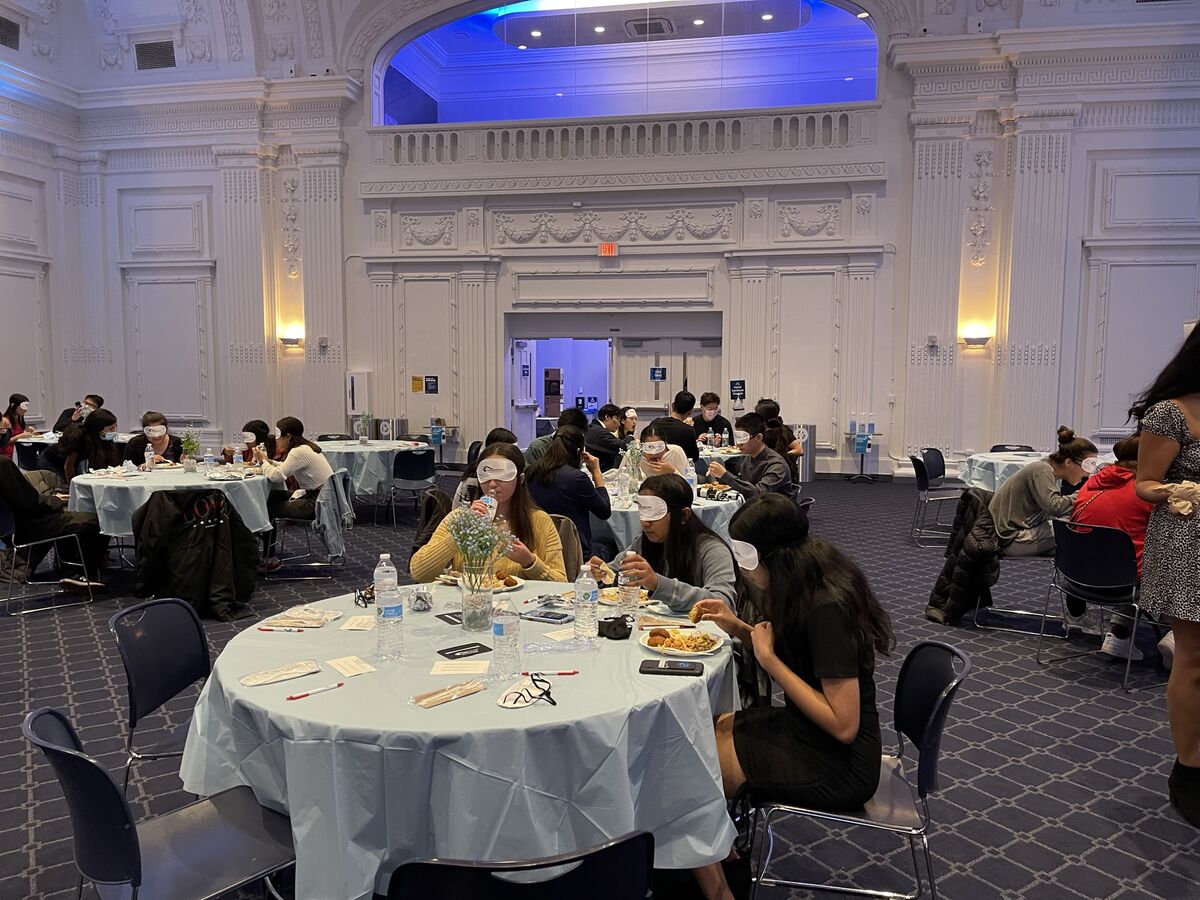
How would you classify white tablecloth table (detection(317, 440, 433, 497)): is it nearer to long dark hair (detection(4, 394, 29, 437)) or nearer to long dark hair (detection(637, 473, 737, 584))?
long dark hair (detection(4, 394, 29, 437))

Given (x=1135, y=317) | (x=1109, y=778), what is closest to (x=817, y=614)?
(x=1109, y=778)

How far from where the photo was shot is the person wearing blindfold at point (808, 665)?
90.3 inches

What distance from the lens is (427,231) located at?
13719 millimetres

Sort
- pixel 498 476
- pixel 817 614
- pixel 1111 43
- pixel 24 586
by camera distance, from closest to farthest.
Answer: pixel 817 614
pixel 498 476
pixel 24 586
pixel 1111 43

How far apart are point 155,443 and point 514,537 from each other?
17.5 ft

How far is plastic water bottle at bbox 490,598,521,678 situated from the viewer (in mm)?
2430

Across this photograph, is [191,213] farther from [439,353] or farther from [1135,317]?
[1135,317]

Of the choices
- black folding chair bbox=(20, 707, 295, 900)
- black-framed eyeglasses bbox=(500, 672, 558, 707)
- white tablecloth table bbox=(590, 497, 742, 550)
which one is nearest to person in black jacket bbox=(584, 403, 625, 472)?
white tablecloth table bbox=(590, 497, 742, 550)

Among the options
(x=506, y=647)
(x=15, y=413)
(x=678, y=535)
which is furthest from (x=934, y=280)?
(x=15, y=413)

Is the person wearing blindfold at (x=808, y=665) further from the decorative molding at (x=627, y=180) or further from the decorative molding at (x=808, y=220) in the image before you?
the decorative molding at (x=627, y=180)

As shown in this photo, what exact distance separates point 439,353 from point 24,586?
7994 mm

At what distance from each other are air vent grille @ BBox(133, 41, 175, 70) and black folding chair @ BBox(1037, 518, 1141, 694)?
15054 millimetres

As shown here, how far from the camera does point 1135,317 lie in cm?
1169

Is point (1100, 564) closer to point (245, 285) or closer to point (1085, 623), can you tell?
point (1085, 623)
